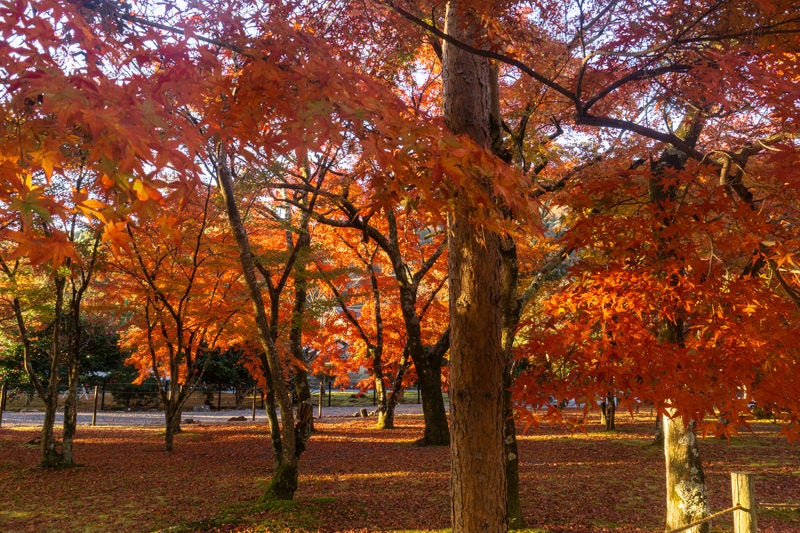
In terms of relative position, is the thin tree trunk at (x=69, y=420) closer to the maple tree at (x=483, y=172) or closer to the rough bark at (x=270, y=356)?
the rough bark at (x=270, y=356)

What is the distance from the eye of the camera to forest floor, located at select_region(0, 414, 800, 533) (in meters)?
7.83

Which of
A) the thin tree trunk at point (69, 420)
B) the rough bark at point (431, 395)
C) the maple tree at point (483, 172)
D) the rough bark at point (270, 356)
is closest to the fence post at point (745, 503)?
the maple tree at point (483, 172)

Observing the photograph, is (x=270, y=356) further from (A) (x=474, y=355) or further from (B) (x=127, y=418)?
(B) (x=127, y=418)

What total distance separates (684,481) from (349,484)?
6.12 m

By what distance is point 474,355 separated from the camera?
4117 millimetres

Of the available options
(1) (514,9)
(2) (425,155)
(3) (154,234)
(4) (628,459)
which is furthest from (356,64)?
(4) (628,459)

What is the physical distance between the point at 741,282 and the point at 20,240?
16.7ft

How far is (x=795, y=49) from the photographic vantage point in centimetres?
461

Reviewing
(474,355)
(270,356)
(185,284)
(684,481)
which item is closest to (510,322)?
(684,481)

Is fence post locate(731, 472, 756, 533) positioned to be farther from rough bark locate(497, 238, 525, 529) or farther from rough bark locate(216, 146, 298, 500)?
rough bark locate(216, 146, 298, 500)

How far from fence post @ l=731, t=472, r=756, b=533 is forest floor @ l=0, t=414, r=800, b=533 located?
867mm

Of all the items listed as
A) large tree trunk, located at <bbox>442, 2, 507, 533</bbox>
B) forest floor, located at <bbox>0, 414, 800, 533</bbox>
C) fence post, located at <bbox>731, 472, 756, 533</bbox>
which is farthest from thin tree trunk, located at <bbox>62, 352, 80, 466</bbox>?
fence post, located at <bbox>731, 472, 756, 533</bbox>

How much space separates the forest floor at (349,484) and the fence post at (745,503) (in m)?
0.87

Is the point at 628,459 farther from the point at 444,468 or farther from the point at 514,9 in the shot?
the point at 514,9
